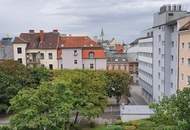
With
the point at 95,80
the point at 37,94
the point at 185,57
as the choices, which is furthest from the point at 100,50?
the point at 37,94

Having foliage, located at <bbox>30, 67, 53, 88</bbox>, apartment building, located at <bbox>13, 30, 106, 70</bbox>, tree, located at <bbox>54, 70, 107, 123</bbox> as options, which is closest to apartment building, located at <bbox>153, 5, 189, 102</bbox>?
tree, located at <bbox>54, 70, 107, 123</bbox>

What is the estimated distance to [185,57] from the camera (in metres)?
43.1

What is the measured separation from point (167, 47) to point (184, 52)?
595cm

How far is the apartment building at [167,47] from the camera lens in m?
47.3

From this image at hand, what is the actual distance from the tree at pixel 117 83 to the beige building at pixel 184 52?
1629 centimetres

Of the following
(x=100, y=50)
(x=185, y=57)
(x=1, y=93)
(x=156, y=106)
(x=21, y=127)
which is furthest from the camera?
(x=100, y=50)

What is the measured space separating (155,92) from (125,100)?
10150mm

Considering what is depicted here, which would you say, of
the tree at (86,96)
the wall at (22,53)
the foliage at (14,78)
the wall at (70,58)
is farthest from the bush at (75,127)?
the wall at (22,53)

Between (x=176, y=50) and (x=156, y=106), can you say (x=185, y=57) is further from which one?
(x=156, y=106)

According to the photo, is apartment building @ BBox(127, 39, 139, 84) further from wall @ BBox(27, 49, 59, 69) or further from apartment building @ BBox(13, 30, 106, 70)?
wall @ BBox(27, 49, 59, 69)

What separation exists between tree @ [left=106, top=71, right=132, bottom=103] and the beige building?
53.4ft

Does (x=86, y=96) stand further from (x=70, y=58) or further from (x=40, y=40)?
(x=40, y=40)

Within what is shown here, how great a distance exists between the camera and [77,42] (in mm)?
74812

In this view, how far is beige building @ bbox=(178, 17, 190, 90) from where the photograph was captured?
42.3m
